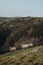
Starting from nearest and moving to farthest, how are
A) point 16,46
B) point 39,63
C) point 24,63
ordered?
1. point 39,63
2. point 24,63
3. point 16,46

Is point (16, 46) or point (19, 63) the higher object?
point (19, 63)

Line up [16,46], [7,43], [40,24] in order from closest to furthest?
[16,46]
[7,43]
[40,24]

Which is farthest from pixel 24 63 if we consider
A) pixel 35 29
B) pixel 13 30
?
pixel 13 30

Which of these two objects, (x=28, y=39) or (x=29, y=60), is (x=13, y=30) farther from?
(x=29, y=60)

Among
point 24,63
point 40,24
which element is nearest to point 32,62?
point 24,63

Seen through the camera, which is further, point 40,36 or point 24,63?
point 40,36

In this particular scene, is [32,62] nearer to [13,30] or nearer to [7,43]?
[7,43]

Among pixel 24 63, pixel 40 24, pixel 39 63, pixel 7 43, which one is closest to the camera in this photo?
pixel 39 63

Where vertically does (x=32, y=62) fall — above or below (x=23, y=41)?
above

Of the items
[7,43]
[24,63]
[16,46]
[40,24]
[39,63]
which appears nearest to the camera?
[39,63]
